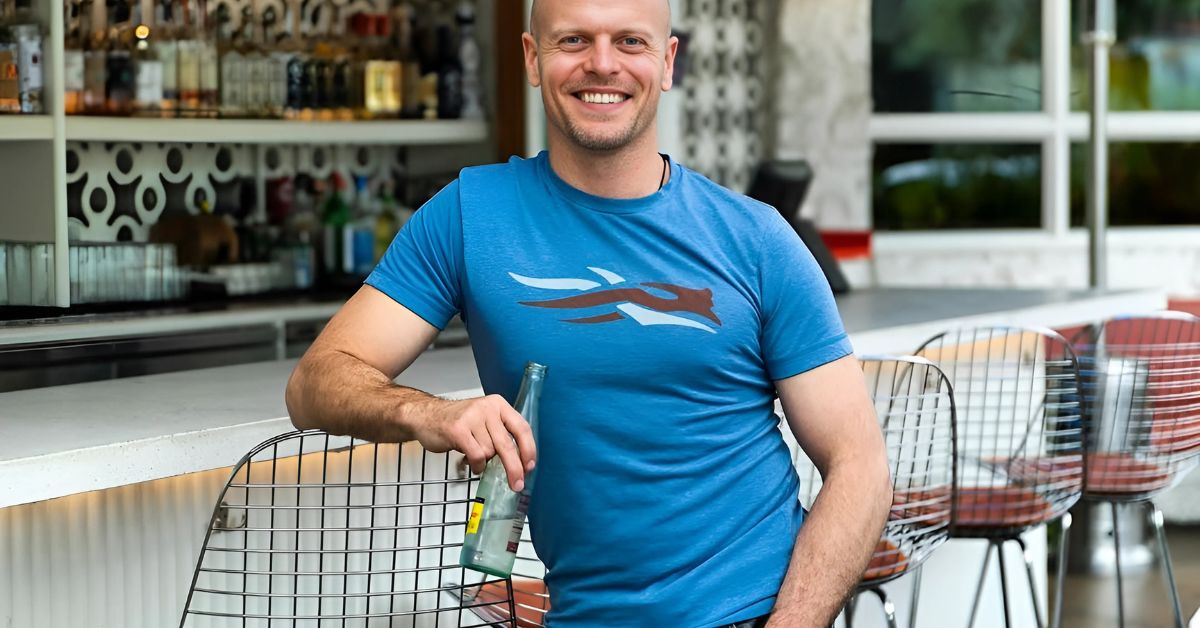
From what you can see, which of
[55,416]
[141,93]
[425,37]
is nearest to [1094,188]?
[425,37]

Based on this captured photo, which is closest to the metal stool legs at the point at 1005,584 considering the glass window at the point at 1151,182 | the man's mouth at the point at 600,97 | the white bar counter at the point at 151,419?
the white bar counter at the point at 151,419

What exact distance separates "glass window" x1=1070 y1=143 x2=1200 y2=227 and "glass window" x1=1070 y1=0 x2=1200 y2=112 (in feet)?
0.60

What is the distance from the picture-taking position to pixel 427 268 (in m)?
1.86

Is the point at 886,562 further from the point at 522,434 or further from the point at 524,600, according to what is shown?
Result: the point at 522,434

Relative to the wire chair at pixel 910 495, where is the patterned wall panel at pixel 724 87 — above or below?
above

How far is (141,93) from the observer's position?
4402mm

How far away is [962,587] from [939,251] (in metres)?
2.87

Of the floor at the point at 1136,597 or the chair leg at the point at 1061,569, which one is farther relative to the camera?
the floor at the point at 1136,597

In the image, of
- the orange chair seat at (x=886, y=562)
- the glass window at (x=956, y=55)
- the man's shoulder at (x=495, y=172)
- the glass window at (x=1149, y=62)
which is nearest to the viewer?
the man's shoulder at (x=495, y=172)

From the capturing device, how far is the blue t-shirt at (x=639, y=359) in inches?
71.2

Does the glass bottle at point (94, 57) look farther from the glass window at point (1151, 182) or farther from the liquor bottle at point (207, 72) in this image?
the glass window at point (1151, 182)

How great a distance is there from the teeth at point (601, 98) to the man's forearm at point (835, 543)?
515 mm

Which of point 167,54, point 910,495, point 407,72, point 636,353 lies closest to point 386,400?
point 636,353

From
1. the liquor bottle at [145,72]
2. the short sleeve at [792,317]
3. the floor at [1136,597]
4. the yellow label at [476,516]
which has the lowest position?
the floor at [1136,597]
